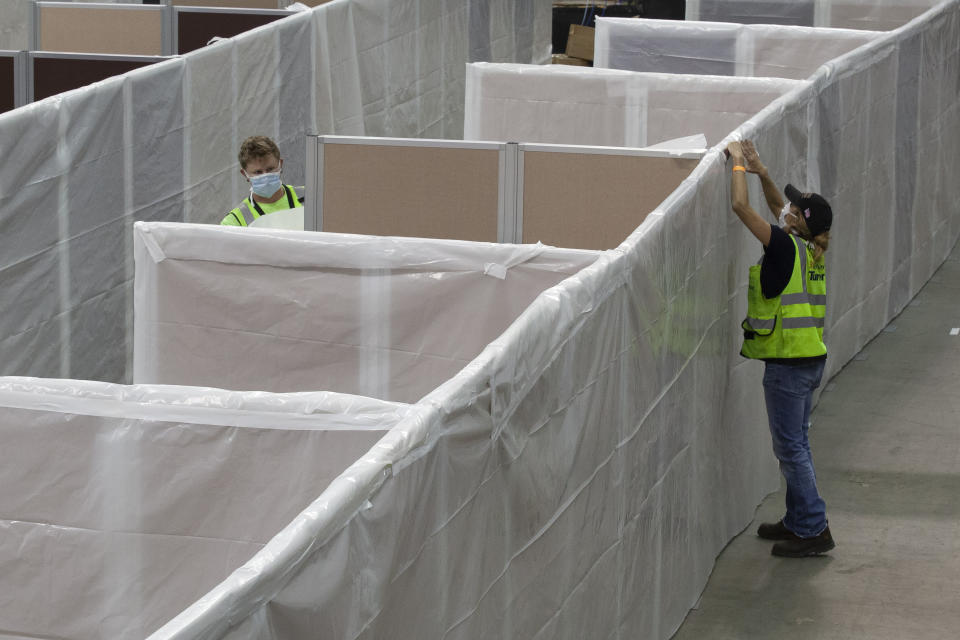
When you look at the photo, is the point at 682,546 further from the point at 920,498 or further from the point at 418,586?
the point at 418,586

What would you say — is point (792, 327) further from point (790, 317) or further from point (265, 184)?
point (265, 184)

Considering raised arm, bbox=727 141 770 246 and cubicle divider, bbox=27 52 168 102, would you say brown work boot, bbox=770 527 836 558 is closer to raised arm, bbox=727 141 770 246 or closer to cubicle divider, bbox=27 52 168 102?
raised arm, bbox=727 141 770 246

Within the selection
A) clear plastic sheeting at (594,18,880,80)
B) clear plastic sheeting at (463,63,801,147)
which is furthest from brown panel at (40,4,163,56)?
clear plastic sheeting at (594,18,880,80)

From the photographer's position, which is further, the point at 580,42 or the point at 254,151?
the point at 580,42

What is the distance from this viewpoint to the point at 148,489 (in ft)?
10.9

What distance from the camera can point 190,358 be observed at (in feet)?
16.1

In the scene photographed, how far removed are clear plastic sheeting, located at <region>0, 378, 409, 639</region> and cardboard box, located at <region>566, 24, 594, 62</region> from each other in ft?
41.7

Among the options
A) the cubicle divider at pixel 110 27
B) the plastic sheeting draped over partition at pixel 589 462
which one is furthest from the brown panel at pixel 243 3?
the plastic sheeting draped over partition at pixel 589 462

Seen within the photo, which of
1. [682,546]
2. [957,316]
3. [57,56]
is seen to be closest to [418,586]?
[682,546]

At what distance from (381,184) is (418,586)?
3125mm

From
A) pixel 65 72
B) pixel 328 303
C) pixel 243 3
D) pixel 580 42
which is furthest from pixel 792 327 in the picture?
pixel 580 42

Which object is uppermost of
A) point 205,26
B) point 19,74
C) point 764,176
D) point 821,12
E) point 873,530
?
point 821,12

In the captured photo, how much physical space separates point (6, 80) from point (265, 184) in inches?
101

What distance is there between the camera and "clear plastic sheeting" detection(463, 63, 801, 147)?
8508 millimetres
